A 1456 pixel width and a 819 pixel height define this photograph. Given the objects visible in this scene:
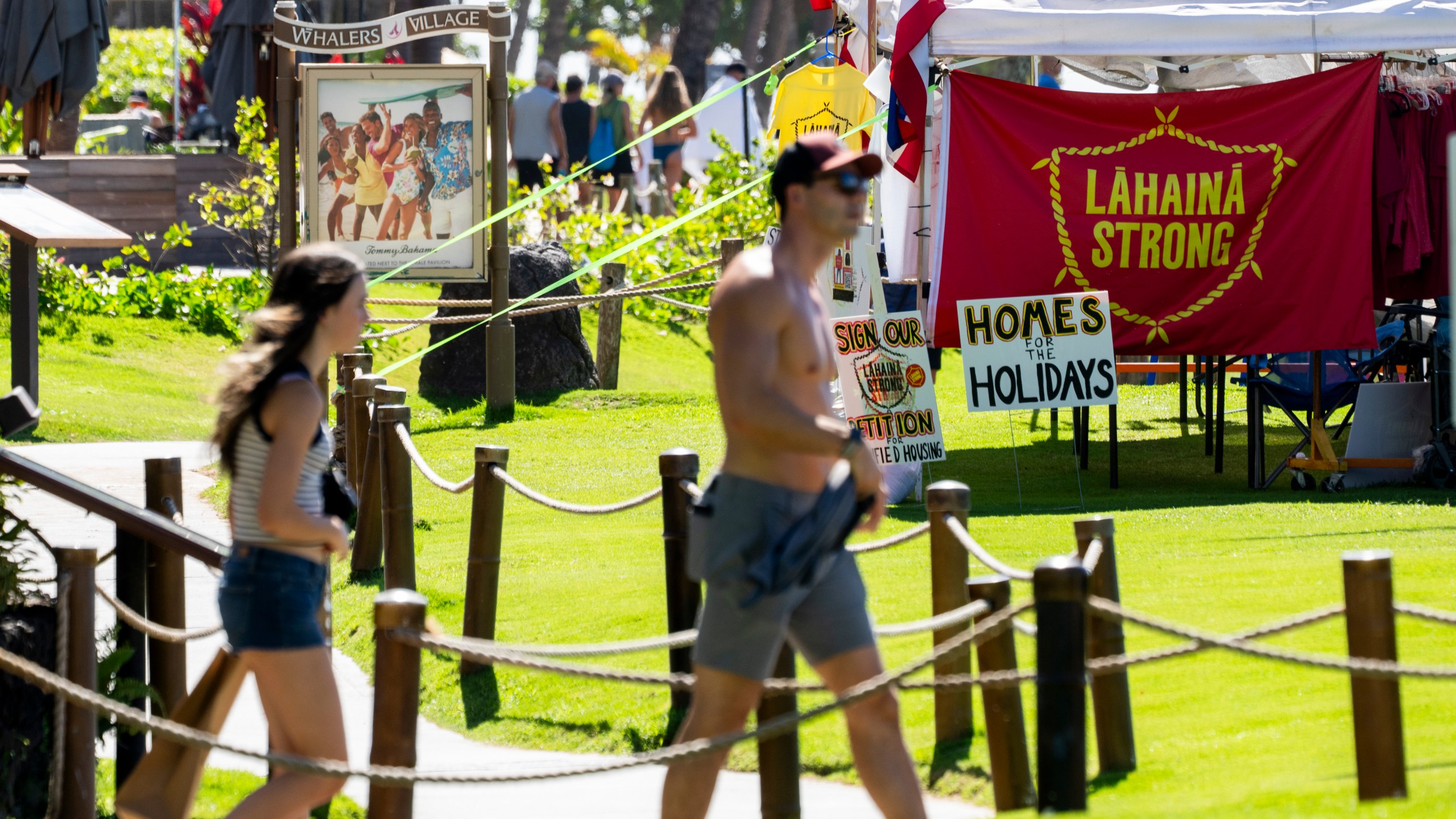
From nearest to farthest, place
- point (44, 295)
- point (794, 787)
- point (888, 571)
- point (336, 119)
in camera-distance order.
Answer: point (794, 787) → point (888, 571) → point (336, 119) → point (44, 295)

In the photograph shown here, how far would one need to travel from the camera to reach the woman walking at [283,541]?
13.7 feet

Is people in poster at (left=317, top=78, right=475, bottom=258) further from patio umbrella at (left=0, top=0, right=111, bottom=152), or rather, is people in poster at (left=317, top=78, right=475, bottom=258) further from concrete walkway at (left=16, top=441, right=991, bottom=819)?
patio umbrella at (left=0, top=0, right=111, bottom=152)

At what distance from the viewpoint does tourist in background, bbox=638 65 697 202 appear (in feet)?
75.8

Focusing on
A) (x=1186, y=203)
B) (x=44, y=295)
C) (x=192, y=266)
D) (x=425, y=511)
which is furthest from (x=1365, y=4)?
(x=192, y=266)

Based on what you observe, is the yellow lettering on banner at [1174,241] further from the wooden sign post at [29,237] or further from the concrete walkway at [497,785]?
the wooden sign post at [29,237]

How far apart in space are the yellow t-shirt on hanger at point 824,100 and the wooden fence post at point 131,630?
7410mm

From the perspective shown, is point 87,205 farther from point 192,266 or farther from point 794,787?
point 794,787

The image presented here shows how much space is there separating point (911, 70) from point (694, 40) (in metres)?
24.6

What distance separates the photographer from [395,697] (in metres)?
4.50

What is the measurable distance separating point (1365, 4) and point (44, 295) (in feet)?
38.0

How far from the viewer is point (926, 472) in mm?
10938

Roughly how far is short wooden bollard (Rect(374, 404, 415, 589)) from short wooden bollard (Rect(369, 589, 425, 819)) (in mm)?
3137

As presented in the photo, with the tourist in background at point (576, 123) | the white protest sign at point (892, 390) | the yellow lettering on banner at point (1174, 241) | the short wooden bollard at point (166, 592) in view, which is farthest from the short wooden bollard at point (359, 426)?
the tourist in background at point (576, 123)

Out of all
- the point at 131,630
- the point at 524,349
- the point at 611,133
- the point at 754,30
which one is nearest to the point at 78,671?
the point at 131,630
